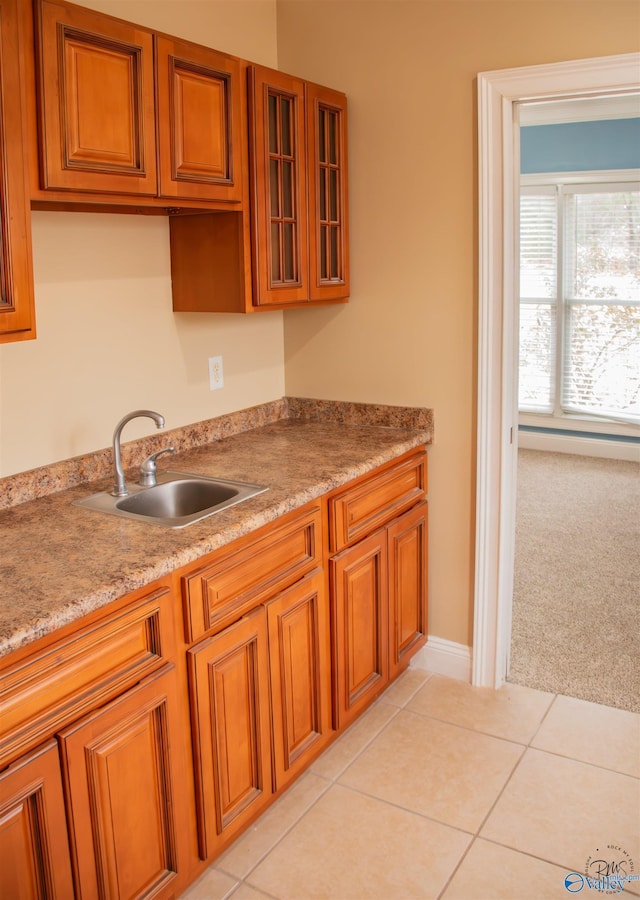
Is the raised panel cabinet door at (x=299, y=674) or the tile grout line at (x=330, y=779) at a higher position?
the raised panel cabinet door at (x=299, y=674)

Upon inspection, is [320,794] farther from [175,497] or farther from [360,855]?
[175,497]

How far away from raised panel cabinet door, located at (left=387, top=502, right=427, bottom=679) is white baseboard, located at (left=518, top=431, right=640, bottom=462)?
378cm

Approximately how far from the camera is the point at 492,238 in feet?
8.80

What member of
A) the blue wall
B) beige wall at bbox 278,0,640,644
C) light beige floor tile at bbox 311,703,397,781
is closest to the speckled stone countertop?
beige wall at bbox 278,0,640,644

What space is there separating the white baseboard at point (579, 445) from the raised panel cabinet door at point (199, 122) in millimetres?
4688

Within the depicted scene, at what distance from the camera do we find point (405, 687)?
118 inches

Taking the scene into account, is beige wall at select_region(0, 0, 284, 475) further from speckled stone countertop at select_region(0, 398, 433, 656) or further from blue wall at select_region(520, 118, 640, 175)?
blue wall at select_region(520, 118, 640, 175)

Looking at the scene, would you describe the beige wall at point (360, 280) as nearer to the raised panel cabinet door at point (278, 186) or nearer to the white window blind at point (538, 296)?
the raised panel cabinet door at point (278, 186)

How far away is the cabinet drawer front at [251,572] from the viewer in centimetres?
190

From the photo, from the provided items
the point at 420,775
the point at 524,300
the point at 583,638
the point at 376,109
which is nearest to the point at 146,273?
the point at 376,109

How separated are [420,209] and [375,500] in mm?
1010

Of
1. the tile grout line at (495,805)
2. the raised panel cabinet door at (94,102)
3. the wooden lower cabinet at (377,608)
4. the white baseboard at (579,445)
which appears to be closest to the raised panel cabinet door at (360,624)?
the wooden lower cabinet at (377,608)

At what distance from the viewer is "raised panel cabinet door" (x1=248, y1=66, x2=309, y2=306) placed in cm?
241

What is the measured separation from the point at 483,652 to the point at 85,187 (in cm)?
204
